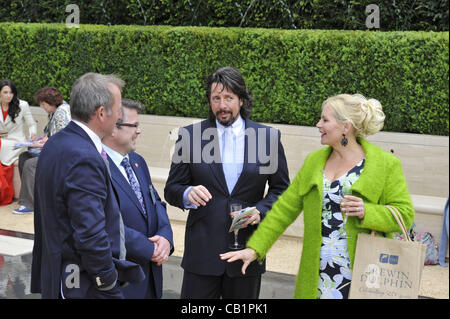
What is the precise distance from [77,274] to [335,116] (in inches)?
60.0

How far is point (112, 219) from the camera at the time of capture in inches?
113

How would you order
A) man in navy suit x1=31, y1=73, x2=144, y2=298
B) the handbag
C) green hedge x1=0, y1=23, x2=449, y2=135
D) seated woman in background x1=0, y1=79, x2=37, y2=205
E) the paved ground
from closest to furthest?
man in navy suit x1=31, y1=73, x2=144, y2=298 < the handbag < the paved ground < green hedge x1=0, y1=23, x2=449, y2=135 < seated woman in background x1=0, y1=79, x2=37, y2=205

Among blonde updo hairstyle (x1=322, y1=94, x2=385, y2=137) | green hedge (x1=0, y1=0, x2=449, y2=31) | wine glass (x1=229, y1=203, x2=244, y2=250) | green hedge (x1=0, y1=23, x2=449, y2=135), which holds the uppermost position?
green hedge (x1=0, y1=0, x2=449, y2=31)

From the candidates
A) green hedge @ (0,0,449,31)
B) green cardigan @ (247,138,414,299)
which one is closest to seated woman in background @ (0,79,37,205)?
green hedge @ (0,0,449,31)

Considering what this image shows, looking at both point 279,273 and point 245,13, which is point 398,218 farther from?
point 245,13

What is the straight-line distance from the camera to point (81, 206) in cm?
266

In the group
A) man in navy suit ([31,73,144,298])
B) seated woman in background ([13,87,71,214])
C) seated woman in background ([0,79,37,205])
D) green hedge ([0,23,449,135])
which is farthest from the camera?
seated woman in background ([0,79,37,205])

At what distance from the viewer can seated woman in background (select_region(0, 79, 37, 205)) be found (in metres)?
8.80

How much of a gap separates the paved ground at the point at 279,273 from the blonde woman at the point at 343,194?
2.13m

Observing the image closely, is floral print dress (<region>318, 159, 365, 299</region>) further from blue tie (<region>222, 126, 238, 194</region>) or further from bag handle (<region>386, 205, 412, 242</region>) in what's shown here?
blue tie (<region>222, 126, 238, 194</region>)

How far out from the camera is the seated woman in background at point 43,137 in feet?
25.2

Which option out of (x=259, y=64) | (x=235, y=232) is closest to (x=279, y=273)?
(x=235, y=232)

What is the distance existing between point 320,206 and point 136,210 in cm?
99

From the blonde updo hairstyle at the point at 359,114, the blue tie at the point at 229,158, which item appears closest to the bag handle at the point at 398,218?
the blonde updo hairstyle at the point at 359,114
